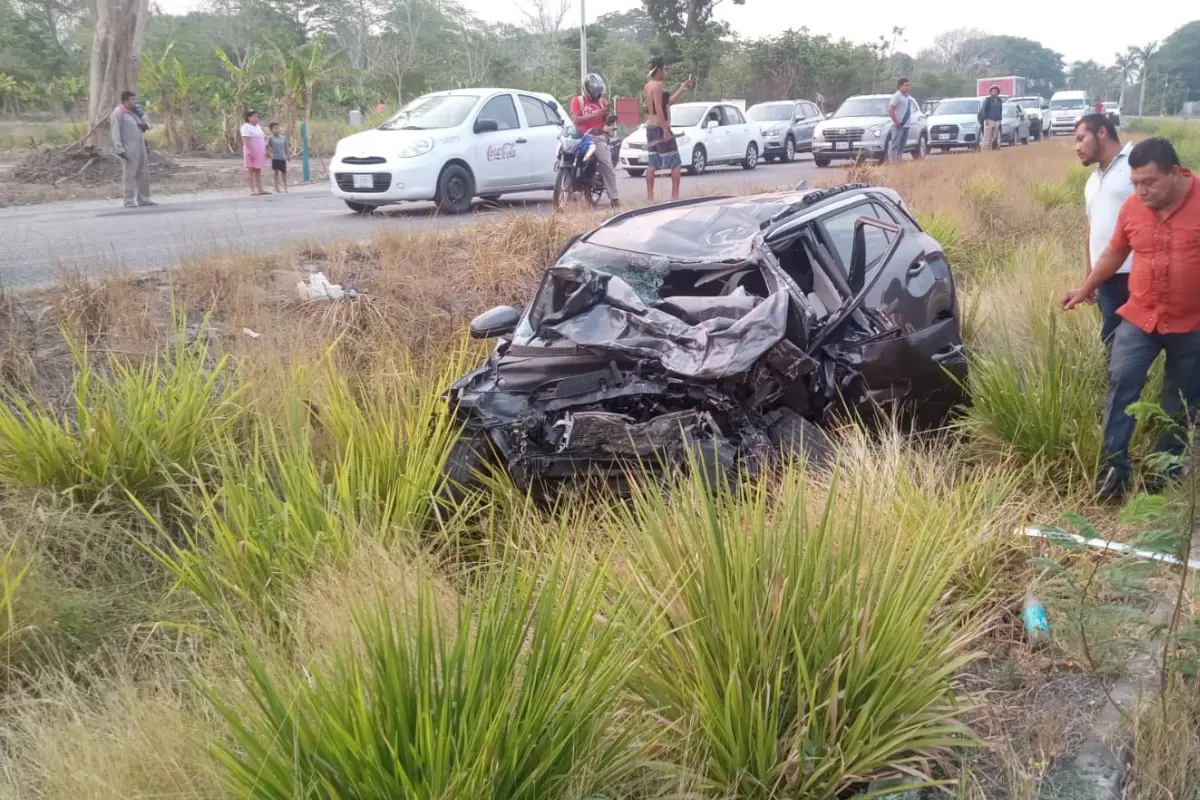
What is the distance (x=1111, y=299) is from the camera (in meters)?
5.88

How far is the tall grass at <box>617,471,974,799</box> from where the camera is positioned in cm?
288

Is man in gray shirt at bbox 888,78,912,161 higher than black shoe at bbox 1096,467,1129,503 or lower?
higher

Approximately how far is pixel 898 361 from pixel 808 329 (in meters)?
0.88

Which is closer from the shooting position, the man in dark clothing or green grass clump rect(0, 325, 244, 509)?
green grass clump rect(0, 325, 244, 509)

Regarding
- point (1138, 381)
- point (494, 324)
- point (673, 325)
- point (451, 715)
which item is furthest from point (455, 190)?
point (451, 715)

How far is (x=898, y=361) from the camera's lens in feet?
19.6

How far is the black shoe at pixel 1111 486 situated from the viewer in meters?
5.12

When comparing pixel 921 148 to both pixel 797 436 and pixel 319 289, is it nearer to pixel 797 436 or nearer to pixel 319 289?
pixel 319 289

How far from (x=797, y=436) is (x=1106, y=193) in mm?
2513

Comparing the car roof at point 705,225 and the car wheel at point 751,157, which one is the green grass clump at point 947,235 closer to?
the car roof at point 705,225

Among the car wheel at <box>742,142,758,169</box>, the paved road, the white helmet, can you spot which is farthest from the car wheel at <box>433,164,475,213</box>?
the car wheel at <box>742,142,758,169</box>

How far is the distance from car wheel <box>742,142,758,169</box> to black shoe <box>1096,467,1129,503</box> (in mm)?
21050

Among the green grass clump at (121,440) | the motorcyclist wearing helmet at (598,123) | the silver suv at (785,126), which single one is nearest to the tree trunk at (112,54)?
the motorcyclist wearing helmet at (598,123)

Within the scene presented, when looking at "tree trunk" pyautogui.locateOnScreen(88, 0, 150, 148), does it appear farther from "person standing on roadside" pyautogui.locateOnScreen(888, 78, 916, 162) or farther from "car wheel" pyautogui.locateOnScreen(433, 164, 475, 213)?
"person standing on roadside" pyautogui.locateOnScreen(888, 78, 916, 162)
